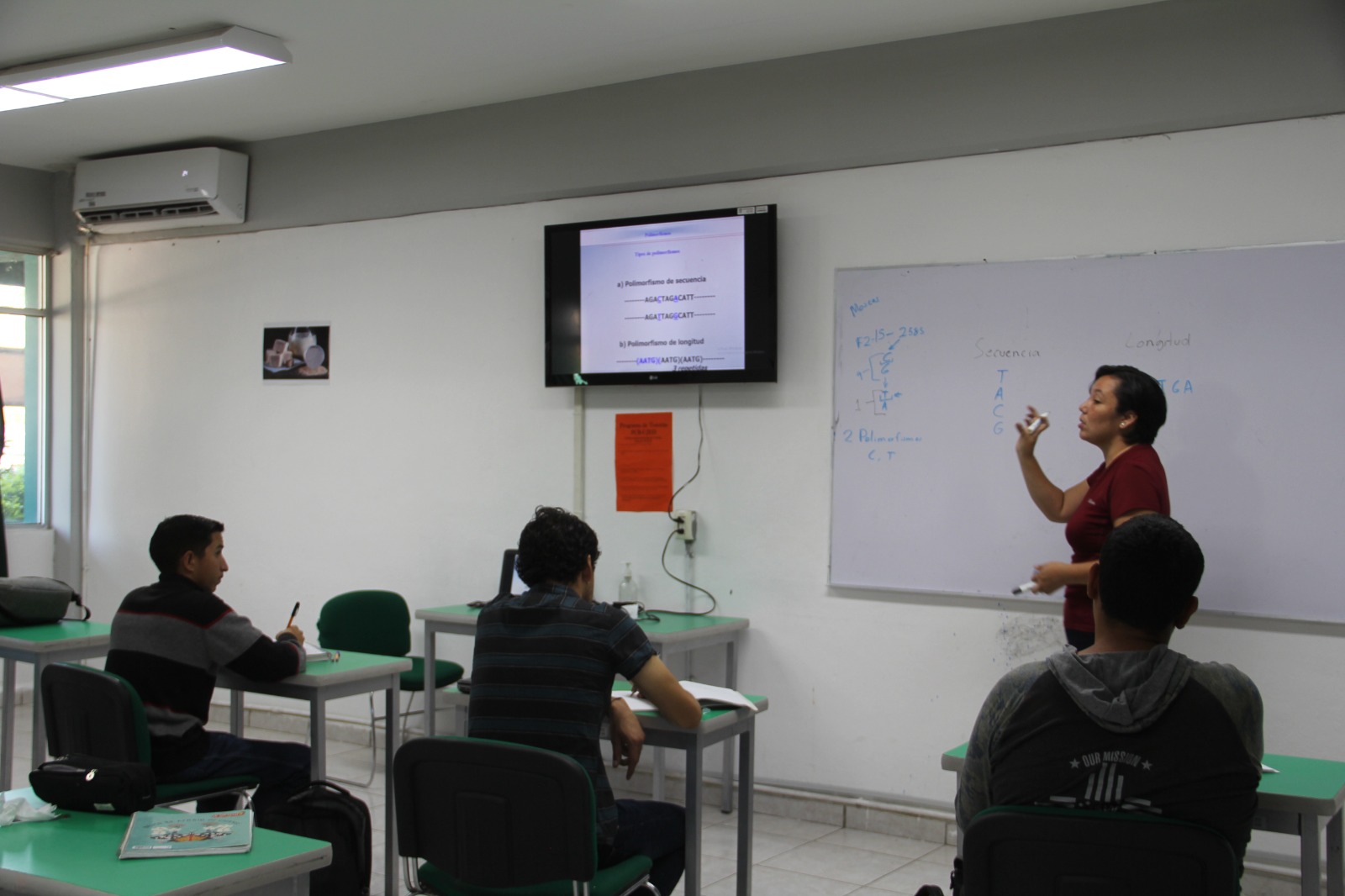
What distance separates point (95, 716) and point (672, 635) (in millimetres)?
1966

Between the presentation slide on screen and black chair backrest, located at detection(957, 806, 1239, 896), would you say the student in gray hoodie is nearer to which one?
black chair backrest, located at detection(957, 806, 1239, 896)

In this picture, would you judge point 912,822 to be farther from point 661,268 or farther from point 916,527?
point 661,268

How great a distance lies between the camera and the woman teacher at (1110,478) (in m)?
3.29

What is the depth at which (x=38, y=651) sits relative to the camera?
3895 millimetres

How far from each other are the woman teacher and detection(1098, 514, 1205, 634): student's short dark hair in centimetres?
150

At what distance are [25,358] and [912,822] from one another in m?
5.51

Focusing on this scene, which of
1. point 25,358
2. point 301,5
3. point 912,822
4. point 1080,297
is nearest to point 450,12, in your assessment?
point 301,5

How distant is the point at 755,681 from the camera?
4.65m

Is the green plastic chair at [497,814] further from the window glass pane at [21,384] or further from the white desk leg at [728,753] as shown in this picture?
the window glass pane at [21,384]

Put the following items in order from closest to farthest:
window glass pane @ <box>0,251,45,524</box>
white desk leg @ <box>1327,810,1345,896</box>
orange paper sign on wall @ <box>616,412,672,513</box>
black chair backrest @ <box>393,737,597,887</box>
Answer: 1. black chair backrest @ <box>393,737,597,887</box>
2. white desk leg @ <box>1327,810,1345,896</box>
3. orange paper sign on wall @ <box>616,412,672,513</box>
4. window glass pane @ <box>0,251,45,524</box>

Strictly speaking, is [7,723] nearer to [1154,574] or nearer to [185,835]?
[185,835]

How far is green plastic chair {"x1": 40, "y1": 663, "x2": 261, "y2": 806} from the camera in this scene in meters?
2.83

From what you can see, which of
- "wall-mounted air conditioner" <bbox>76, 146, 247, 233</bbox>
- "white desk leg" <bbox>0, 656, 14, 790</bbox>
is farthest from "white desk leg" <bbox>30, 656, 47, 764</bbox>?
"wall-mounted air conditioner" <bbox>76, 146, 247, 233</bbox>

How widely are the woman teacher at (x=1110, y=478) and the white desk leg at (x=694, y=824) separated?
4.17ft
